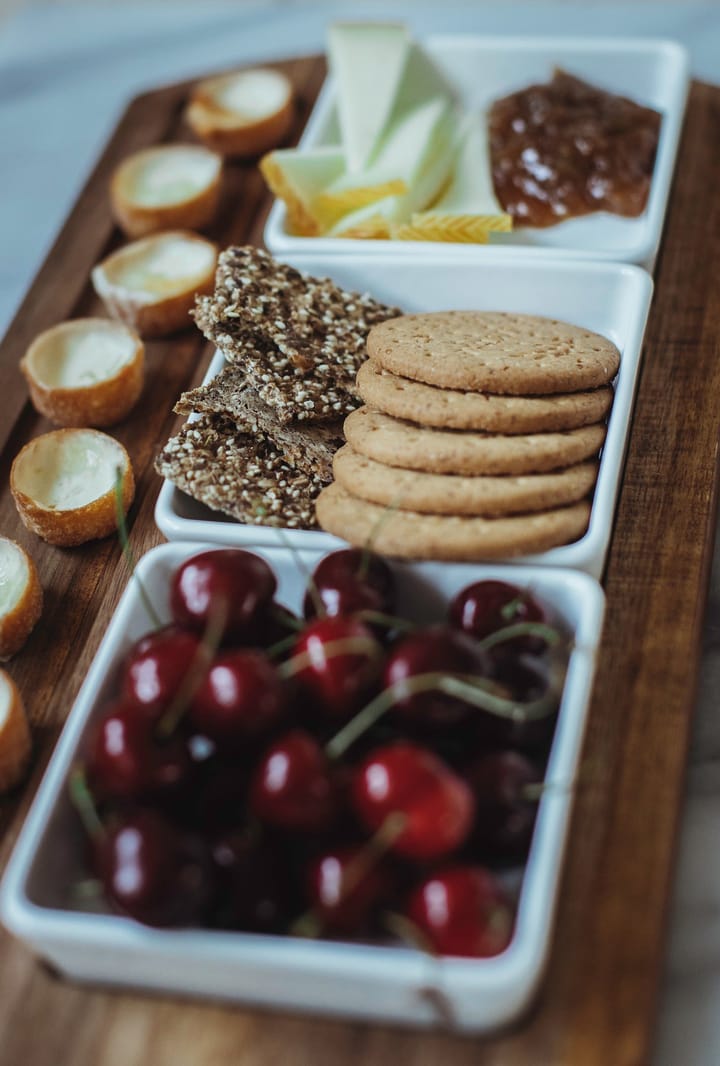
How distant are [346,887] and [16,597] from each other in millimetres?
598

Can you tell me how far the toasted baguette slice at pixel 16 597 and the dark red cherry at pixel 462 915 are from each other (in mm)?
616

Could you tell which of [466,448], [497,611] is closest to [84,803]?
[497,611]

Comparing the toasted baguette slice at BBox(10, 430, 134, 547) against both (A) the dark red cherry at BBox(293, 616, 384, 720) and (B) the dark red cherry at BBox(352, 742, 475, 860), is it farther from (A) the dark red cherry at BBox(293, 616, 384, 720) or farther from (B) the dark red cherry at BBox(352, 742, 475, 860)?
(B) the dark red cherry at BBox(352, 742, 475, 860)

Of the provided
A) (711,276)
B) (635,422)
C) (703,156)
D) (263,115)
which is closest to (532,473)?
(635,422)

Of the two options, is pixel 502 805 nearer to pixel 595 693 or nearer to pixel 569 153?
pixel 595 693

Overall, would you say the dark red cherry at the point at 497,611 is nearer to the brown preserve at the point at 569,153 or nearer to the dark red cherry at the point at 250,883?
the dark red cherry at the point at 250,883

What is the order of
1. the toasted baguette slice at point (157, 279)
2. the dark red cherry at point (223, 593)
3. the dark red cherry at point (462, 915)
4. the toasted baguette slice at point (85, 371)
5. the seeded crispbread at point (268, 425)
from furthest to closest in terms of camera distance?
the toasted baguette slice at point (157, 279), the toasted baguette slice at point (85, 371), the seeded crispbread at point (268, 425), the dark red cherry at point (223, 593), the dark red cherry at point (462, 915)

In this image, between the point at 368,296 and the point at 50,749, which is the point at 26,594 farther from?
the point at 368,296

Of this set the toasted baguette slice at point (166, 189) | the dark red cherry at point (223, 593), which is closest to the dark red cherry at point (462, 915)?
the dark red cherry at point (223, 593)

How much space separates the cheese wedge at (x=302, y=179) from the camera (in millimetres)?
1826

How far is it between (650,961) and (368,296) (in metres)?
0.96

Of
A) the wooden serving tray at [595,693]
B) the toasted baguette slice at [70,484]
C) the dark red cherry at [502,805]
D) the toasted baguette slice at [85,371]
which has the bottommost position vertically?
the wooden serving tray at [595,693]

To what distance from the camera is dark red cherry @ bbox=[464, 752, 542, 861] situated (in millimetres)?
1039

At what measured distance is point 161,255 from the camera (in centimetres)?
188
